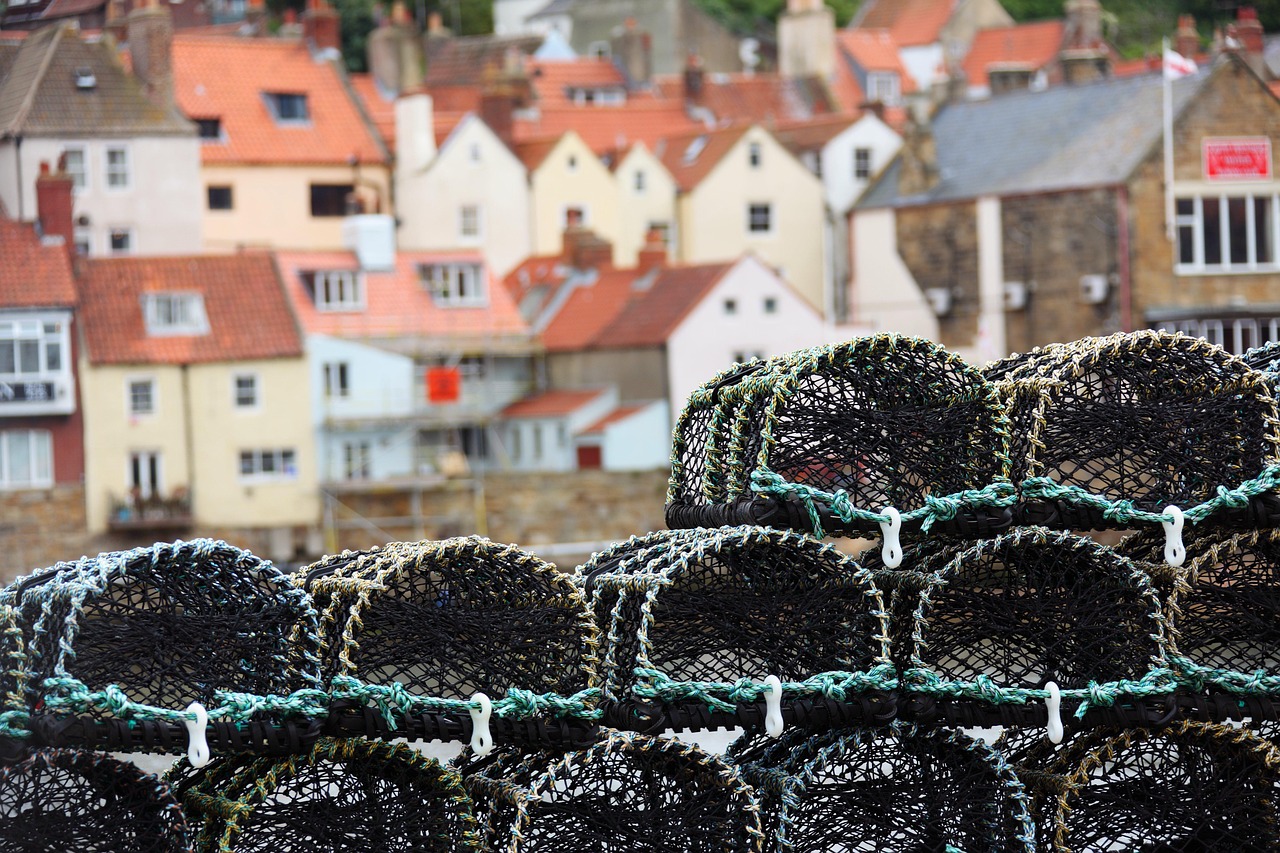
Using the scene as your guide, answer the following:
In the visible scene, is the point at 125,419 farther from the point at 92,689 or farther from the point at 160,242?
the point at 92,689

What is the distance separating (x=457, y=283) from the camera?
117ft

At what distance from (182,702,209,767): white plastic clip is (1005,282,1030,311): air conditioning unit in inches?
1141

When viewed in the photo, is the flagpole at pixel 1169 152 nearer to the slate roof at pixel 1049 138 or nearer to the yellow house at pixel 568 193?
the slate roof at pixel 1049 138

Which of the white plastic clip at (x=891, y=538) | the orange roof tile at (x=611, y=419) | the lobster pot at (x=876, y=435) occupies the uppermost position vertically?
the lobster pot at (x=876, y=435)

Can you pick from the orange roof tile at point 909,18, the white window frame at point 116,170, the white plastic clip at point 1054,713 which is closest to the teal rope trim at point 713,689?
the white plastic clip at point 1054,713

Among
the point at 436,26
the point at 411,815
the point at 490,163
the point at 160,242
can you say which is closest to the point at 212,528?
the point at 160,242

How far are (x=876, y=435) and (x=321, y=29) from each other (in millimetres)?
37028

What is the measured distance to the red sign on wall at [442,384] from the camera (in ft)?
112

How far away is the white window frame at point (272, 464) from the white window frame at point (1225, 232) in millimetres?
13902

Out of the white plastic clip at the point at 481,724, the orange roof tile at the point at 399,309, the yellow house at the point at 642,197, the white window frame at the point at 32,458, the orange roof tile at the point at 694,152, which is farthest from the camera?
the yellow house at the point at 642,197

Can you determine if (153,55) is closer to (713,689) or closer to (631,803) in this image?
(631,803)

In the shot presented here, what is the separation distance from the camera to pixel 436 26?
1989 inches

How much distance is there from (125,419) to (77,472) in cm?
109

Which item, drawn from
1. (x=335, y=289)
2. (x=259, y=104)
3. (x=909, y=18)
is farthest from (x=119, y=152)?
(x=909, y=18)
